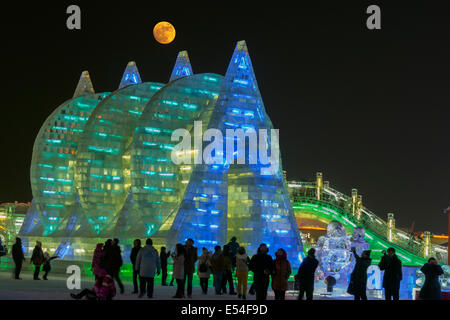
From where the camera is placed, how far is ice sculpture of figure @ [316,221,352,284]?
2530 cm

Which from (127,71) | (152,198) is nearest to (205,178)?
(152,198)

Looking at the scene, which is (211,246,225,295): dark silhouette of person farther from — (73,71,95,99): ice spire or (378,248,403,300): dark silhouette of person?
(73,71,95,99): ice spire

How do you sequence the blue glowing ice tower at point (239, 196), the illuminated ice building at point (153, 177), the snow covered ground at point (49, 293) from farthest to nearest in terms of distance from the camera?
the illuminated ice building at point (153, 177), the blue glowing ice tower at point (239, 196), the snow covered ground at point (49, 293)

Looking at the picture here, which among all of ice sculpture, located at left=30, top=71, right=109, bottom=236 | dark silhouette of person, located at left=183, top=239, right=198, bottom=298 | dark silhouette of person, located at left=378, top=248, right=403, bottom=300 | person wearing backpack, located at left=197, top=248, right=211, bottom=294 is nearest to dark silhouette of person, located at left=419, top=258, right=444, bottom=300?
dark silhouette of person, located at left=378, top=248, right=403, bottom=300

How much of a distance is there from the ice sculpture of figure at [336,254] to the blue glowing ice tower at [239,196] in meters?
9.65

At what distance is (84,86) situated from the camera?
5244 centimetres

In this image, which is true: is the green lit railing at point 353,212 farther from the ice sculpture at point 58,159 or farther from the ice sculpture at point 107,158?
the ice sculpture at point 107,158

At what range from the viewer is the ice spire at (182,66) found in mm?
45156

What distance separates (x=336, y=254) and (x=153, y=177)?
16.4 metres

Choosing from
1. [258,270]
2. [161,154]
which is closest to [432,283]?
[258,270]

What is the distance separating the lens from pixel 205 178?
35.0 meters

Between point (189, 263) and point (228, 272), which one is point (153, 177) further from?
point (189, 263)

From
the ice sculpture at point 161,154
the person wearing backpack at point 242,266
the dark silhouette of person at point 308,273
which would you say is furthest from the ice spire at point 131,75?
the dark silhouette of person at point 308,273
